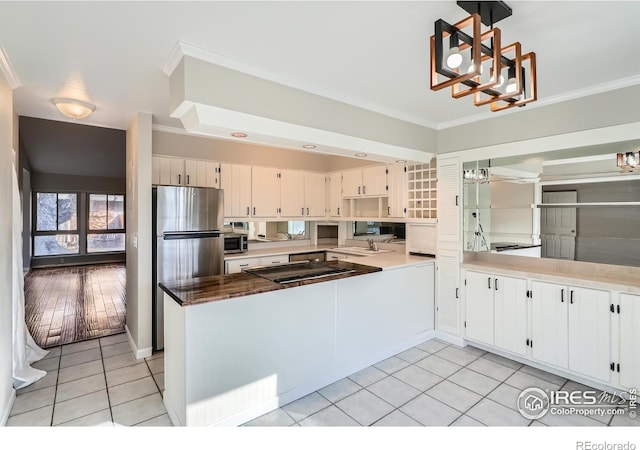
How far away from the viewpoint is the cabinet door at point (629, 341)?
7.79 feet

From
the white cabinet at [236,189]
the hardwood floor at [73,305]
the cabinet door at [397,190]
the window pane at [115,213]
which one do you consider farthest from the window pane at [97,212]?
the cabinet door at [397,190]

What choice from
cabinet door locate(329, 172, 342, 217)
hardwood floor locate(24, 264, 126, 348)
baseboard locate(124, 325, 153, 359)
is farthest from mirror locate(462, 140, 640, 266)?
hardwood floor locate(24, 264, 126, 348)

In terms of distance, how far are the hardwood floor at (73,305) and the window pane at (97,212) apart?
1.61m

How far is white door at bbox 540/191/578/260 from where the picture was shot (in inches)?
117

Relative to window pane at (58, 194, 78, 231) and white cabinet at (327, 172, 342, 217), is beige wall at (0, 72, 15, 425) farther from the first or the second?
window pane at (58, 194, 78, 231)

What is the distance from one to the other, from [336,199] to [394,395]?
308 cm

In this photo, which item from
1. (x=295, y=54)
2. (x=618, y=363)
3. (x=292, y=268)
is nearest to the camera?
(x=295, y=54)

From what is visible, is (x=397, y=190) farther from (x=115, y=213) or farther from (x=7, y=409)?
(x=115, y=213)

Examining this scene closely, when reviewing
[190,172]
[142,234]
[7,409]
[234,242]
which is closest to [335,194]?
[234,242]

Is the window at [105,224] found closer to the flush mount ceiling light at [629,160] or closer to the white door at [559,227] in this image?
the white door at [559,227]

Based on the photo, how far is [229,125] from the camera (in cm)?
215

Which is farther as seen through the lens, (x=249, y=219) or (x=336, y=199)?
(x=336, y=199)
